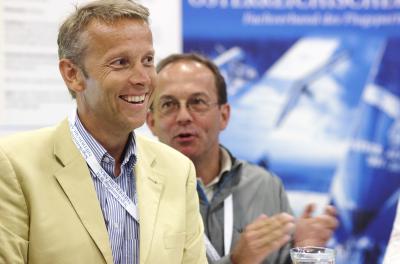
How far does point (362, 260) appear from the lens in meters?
4.34

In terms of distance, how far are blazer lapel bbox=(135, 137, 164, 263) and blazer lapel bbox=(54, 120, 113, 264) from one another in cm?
15

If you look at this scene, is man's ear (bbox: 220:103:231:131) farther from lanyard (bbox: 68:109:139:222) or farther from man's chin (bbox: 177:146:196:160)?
lanyard (bbox: 68:109:139:222)

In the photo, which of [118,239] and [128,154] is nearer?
[118,239]

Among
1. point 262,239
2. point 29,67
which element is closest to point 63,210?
point 262,239

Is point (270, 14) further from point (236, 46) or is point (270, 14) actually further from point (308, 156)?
point (308, 156)

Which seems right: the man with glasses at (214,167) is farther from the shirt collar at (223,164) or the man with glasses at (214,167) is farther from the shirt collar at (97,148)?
the shirt collar at (97,148)

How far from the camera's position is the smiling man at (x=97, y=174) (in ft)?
7.13

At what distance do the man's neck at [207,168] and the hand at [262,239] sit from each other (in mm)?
568

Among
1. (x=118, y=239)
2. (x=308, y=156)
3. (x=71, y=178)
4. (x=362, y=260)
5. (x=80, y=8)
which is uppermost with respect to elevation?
(x=80, y=8)

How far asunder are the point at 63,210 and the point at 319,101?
2.53 meters

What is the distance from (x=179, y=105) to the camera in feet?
12.0

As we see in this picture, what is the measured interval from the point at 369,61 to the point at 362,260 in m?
1.27

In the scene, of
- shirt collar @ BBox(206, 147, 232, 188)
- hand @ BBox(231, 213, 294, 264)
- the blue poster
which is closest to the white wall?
the blue poster

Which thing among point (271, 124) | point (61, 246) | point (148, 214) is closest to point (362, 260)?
point (271, 124)
